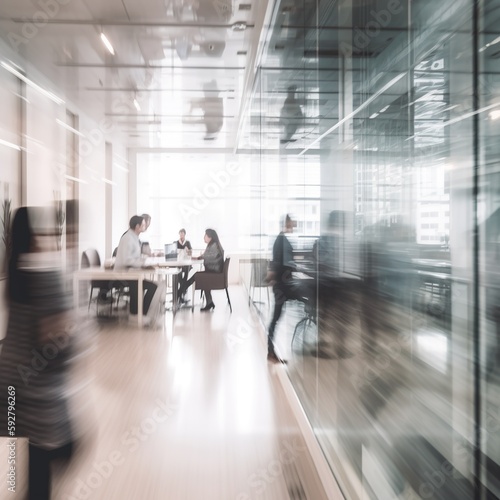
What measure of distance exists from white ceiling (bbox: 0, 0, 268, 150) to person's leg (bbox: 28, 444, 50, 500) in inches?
169

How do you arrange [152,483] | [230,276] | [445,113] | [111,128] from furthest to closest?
[230,276] → [111,128] → [152,483] → [445,113]

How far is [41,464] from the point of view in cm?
178

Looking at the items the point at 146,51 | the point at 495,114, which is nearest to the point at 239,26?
the point at 146,51

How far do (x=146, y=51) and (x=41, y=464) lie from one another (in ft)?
17.8

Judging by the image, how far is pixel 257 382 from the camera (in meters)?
4.14

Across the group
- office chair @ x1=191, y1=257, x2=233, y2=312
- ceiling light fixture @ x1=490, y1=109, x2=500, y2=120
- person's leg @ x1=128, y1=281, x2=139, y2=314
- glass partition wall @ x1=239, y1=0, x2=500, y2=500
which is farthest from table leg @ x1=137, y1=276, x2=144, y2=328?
ceiling light fixture @ x1=490, y1=109, x2=500, y2=120

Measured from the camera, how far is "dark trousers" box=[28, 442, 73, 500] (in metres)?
1.77

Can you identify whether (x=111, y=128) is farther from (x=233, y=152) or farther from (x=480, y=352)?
(x=480, y=352)

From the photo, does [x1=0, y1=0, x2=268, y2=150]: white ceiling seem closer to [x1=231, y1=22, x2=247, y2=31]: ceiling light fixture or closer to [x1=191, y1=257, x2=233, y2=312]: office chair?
[x1=231, y1=22, x2=247, y2=31]: ceiling light fixture

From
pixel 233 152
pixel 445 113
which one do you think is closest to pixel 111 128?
pixel 233 152

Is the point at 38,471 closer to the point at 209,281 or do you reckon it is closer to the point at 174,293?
the point at 209,281

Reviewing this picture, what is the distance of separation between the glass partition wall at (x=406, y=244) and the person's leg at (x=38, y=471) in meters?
1.31

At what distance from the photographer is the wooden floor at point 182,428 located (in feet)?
7.75

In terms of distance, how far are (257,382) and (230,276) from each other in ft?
25.9
